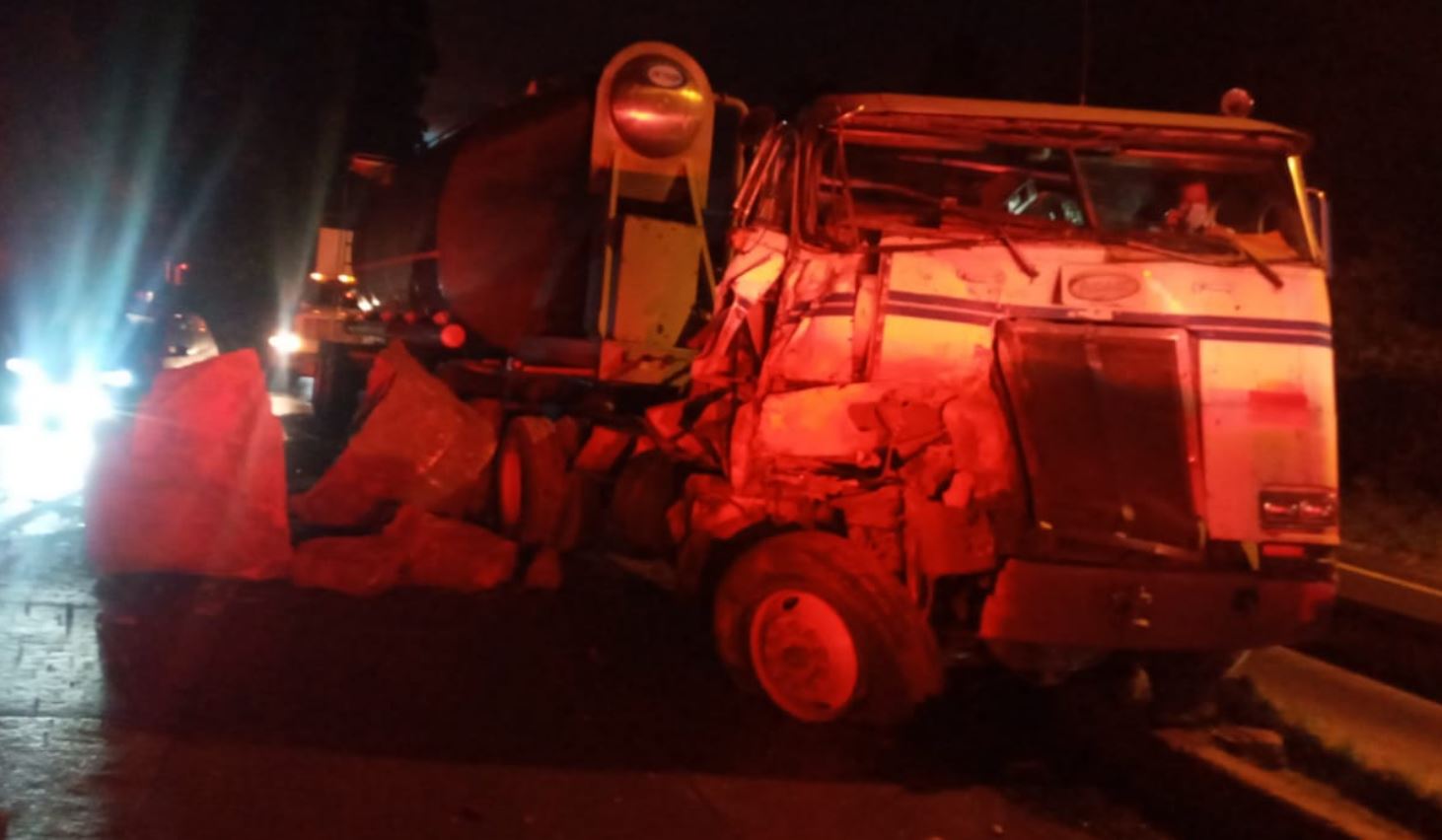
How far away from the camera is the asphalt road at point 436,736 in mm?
4973

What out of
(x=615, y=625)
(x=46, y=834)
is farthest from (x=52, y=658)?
(x=615, y=625)

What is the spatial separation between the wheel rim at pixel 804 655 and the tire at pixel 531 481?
9.83 feet

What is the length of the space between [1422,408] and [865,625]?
8.61 metres

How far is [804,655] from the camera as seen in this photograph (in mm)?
6012

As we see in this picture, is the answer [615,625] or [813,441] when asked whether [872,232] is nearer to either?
[813,441]

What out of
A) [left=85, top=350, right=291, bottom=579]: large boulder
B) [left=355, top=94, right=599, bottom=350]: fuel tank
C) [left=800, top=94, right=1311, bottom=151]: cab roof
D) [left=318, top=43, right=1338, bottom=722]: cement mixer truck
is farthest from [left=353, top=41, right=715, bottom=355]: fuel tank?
[left=800, top=94, right=1311, bottom=151]: cab roof

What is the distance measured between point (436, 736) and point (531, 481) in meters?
3.32

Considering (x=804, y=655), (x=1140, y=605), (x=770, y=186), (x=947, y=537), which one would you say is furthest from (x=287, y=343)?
(x=1140, y=605)

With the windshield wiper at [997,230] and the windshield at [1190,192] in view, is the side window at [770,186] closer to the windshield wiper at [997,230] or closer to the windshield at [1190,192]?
the windshield wiper at [997,230]

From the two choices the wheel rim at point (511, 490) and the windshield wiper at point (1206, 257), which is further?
the wheel rim at point (511, 490)

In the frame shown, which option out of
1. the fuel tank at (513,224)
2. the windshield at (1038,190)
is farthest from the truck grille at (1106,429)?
the fuel tank at (513,224)

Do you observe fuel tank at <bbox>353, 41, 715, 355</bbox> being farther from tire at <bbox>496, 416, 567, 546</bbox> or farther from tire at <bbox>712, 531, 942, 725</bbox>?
tire at <bbox>712, 531, 942, 725</bbox>

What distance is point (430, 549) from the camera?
828cm

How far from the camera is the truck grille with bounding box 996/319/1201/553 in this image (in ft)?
18.5
